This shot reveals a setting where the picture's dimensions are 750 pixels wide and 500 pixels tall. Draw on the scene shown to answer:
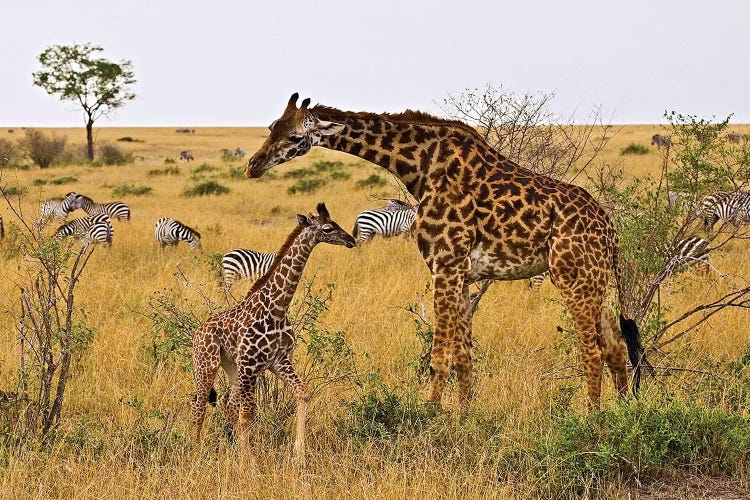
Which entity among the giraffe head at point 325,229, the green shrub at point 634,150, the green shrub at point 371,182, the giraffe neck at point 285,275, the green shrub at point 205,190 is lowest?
the green shrub at point 205,190

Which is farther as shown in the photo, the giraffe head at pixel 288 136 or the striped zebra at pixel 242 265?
the striped zebra at pixel 242 265

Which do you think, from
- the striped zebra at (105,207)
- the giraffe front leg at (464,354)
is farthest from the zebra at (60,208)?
the giraffe front leg at (464,354)

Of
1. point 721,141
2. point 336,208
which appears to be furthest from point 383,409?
point 336,208

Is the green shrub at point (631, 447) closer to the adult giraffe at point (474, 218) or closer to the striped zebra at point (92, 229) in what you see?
the adult giraffe at point (474, 218)

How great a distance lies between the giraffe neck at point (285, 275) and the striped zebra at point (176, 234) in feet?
28.8

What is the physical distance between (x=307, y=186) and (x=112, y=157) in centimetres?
2205

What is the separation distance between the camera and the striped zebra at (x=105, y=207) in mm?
18031

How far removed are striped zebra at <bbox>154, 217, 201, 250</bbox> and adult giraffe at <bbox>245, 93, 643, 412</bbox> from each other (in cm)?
875

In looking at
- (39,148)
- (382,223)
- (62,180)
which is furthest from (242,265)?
(39,148)

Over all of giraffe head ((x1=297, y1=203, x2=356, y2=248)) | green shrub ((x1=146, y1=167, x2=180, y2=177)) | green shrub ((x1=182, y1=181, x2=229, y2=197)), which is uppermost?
giraffe head ((x1=297, y1=203, x2=356, y2=248))

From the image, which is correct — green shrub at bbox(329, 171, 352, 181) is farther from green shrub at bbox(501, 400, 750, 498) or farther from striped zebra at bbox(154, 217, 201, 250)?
green shrub at bbox(501, 400, 750, 498)

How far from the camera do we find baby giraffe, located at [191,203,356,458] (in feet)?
15.8

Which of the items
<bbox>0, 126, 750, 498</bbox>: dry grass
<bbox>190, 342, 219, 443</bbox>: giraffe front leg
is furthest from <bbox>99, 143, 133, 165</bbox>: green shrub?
<bbox>190, 342, 219, 443</bbox>: giraffe front leg

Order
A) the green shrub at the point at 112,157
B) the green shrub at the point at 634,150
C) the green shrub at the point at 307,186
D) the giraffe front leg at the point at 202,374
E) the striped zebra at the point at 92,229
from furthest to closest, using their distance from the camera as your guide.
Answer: the green shrub at the point at 112,157 < the green shrub at the point at 634,150 < the green shrub at the point at 307,186 < the striped zebra at the point at 92,229 < the giraffe front leg at the point at 202,374
